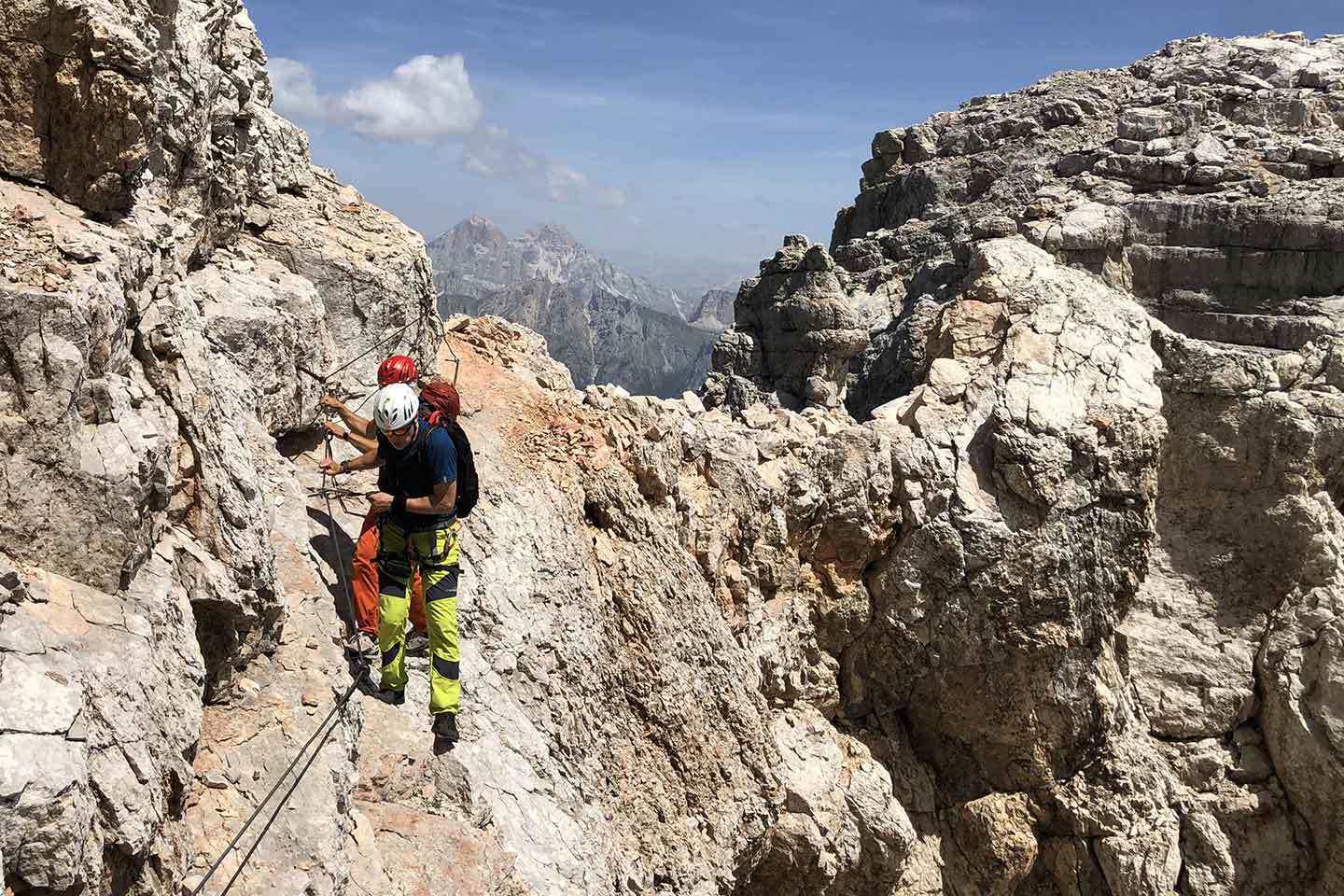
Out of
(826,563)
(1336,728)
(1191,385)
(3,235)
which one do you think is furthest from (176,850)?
(1336,728)

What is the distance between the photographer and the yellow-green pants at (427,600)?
830 centimetres

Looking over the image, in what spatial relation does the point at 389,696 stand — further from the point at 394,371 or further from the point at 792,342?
the point at 792,342

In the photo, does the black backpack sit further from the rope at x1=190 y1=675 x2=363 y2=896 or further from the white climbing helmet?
the rope at x1=190 y1=675 x2=363 y2=896

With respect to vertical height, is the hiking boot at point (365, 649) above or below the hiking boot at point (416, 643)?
above

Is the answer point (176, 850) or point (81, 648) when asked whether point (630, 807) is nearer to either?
point (176, 850)

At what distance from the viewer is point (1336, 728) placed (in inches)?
666

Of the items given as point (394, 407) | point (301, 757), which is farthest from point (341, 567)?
point (301, 757)

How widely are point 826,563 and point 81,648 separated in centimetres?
1191

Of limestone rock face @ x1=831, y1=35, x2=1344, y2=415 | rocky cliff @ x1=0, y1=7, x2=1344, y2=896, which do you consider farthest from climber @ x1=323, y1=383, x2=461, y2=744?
limestone rock face @ x1=831, y1=35, x2=1344, y2=415

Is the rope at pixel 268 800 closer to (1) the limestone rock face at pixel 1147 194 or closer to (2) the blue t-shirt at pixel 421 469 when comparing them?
(2) the blue t-shirt at pixel 421 469

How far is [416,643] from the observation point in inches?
367

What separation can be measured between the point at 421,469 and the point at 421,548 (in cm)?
69

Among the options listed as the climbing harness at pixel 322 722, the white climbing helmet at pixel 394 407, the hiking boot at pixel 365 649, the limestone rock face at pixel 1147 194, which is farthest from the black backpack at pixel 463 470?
the limestone rock face at pixel 1147 194

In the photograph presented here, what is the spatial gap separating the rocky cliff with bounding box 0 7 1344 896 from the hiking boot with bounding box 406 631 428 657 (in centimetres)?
58
